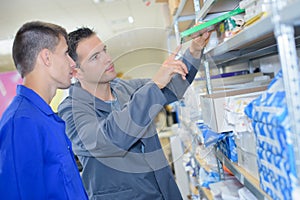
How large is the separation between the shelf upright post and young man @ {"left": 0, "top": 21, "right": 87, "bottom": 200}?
96 cm

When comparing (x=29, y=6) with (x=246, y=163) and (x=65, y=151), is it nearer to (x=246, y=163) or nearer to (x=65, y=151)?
(x=65, y=151)

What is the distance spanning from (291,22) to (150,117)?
711 millimetres

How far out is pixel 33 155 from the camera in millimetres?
1221

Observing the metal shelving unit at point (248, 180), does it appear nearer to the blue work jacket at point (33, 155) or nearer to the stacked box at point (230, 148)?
the stacked box at point (230, 148)

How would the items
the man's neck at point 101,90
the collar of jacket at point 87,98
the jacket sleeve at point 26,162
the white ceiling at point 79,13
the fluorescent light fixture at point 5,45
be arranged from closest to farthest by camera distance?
1. the jacket sleeve at point 26,162
2. the collar of jacket at point 87,98
3. the man's neck at point 101,90
4. the white ceiling at point 79,13
5. the fluorescent light fixture at point 5,45

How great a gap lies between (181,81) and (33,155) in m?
0.76

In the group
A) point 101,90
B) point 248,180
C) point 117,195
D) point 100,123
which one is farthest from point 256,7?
point 117,195

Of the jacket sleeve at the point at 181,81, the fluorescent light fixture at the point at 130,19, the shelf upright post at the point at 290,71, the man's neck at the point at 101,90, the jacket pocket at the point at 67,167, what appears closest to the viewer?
the shelf upright post at the point at 290,71

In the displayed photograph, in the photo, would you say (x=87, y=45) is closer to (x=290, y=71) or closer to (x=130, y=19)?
(x=290, y=71)

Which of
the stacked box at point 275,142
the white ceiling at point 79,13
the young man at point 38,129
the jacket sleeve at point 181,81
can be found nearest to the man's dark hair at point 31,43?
the young man at point 38,129

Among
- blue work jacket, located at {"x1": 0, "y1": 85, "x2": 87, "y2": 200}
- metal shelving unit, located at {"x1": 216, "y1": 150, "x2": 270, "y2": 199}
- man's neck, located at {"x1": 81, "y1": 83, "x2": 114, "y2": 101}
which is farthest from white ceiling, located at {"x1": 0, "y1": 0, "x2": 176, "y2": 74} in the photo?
metal shelving unit, located at {"x1": 216, "y1": 150, "x2": 270, "y2": 199}

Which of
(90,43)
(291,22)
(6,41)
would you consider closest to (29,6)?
(6,41)

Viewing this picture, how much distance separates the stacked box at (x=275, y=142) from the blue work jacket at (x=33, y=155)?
827 mm

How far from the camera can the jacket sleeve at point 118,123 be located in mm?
1236
